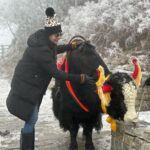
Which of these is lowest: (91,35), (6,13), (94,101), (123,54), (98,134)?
(98,134)

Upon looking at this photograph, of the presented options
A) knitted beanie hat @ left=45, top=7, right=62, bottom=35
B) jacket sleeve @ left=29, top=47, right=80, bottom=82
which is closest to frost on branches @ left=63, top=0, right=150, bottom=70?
knitted beanie hat @ left=45, top=7, right=62, bottom=35

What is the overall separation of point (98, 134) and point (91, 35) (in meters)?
7.92

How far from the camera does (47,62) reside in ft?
13.0

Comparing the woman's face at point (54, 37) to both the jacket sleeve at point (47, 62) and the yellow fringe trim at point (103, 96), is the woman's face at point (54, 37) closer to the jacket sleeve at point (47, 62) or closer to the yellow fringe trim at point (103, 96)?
the jacket sleeve at point (47, 62)

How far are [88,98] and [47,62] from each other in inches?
31.2

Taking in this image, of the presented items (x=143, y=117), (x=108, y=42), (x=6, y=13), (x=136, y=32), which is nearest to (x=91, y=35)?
(x=108, y=42)

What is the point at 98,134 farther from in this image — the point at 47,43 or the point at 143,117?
the point at 47,43

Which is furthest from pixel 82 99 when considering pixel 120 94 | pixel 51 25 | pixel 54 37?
pixel 51 25

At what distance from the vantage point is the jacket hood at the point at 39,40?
400 centimetres

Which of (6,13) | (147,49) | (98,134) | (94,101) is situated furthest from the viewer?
(6,13)

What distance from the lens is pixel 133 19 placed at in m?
11.8

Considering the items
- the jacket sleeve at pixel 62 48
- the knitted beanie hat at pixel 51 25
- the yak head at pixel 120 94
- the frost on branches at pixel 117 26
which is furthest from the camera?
the frost on branches at pixel 117 26

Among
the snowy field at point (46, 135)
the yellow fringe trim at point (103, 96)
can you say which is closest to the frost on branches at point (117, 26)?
the snowy field at point (46, 135)

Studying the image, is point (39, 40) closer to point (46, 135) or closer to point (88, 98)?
Result: point (88, 98)
